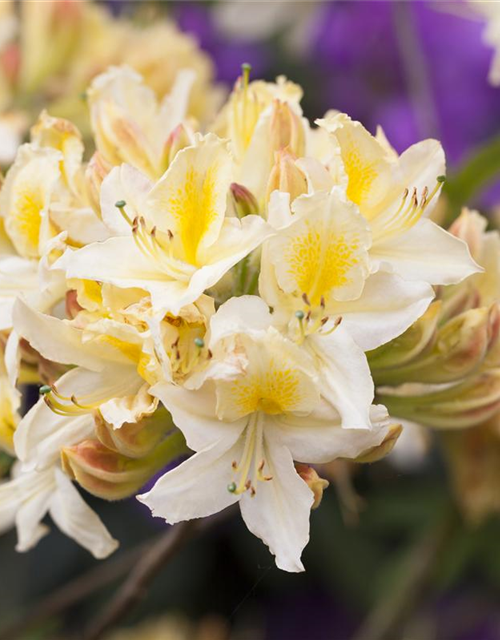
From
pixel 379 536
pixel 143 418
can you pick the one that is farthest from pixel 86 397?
pixel 379 536

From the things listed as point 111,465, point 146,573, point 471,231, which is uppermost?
point 471,231

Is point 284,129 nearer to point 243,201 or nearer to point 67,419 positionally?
point 243,201

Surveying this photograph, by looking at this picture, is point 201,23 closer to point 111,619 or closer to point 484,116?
point 484,116

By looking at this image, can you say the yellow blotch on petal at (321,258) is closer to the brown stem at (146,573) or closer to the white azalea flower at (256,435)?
the white azalea flower at (256,435)

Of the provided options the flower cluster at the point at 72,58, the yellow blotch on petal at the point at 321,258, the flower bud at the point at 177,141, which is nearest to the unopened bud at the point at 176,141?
the flower bud at the point at 177,141

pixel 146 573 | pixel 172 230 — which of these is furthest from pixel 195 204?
pixel 146 573

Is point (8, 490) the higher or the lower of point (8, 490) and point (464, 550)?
the higher

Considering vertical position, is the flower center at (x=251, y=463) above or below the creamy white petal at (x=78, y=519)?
above
